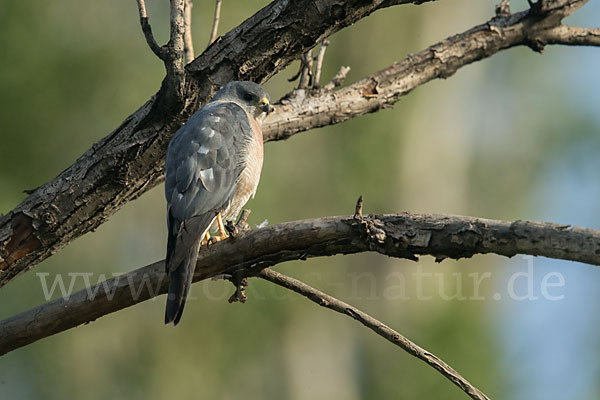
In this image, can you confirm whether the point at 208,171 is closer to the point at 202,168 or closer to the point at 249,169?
the point at 202,168

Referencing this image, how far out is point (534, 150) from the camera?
12.9m

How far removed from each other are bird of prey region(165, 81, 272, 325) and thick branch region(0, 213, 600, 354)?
141mm

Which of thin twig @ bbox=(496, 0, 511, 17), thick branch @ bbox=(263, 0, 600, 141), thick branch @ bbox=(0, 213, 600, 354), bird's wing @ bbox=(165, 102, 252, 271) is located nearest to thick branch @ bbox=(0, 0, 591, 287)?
bird's wing @ bbox=(165, 102, 252, 271)

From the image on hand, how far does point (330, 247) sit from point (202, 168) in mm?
1036

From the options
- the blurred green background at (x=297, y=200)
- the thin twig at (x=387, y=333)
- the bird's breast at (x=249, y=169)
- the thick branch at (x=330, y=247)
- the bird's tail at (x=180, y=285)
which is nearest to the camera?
the thick branch at (x=330, y=247)

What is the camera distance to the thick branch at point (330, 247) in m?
2.25

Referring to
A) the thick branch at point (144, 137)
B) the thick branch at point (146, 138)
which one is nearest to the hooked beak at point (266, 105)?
the thick branch at point (146, 138)

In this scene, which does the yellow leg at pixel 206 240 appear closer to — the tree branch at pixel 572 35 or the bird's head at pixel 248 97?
the bird's head at pixel 248 97

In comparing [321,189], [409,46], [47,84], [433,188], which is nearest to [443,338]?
[433,188]

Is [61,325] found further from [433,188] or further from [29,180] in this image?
[433,188]

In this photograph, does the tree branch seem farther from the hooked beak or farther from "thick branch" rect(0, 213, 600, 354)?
"thick branch" rect(0, 213, 600, 354)

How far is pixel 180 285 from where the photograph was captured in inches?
113

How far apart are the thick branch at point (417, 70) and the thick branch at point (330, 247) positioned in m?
1.15

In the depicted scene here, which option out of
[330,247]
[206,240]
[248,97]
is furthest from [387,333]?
[248,97]
